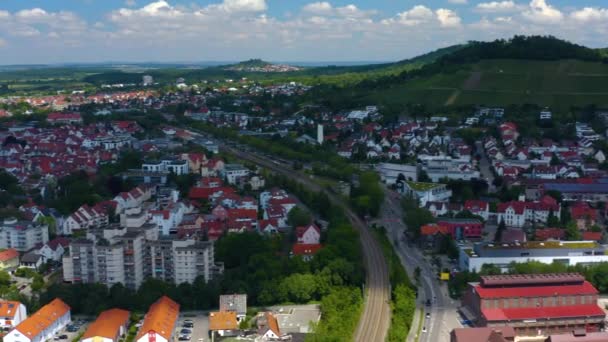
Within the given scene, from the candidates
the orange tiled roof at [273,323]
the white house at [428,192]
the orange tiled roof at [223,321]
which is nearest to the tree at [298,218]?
the white house at [428,192]

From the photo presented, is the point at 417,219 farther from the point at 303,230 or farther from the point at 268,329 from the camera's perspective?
the point at 268,329

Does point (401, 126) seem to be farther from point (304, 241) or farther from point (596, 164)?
point (304, 241)

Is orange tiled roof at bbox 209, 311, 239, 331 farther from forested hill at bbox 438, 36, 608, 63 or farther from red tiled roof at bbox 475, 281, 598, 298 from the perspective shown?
forested hill at bbox 438, 36, 608, 63

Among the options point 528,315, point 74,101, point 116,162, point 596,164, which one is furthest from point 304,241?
point 74,101

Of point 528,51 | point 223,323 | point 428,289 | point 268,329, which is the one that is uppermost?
point 528,51

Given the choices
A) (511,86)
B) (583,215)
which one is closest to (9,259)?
(583,215)

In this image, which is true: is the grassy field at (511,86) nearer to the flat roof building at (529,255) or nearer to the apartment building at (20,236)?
the flat roof building at (529,255)
